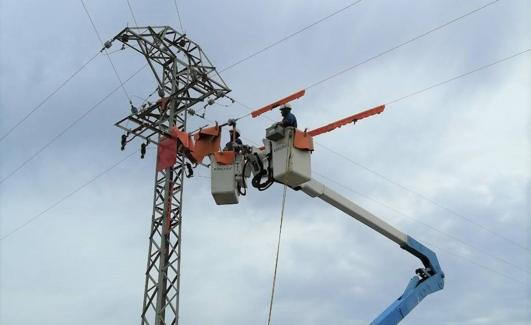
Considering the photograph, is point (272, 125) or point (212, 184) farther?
point (212, 184)

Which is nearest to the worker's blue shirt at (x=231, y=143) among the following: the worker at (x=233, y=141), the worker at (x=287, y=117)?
the worker at (x=233, y=141)

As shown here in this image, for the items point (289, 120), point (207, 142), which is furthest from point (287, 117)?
point (207, 142)

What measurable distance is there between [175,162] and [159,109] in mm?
1878

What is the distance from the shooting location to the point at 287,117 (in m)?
9.48

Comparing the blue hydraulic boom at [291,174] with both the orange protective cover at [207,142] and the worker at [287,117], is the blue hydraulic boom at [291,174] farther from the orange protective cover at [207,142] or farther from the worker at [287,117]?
the orange protective cover at [207,142]

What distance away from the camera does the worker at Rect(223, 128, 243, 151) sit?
34.4 ft

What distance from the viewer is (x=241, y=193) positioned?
33.7 ft

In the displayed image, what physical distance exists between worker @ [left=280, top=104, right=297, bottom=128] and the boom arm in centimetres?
167

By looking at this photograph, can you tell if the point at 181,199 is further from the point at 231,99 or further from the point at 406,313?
the point at 406,313

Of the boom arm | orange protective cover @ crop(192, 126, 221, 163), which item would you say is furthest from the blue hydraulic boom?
orange protective cover @ crop(192, 126, 221, 163)

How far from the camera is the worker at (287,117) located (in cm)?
941

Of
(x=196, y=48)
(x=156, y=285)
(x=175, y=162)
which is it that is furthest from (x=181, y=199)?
(x=196, y=48)

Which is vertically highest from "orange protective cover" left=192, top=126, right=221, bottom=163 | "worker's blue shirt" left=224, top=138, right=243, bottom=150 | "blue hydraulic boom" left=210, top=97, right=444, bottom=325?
"orange protective cover" left=192, top=126, right=221, bottom=163

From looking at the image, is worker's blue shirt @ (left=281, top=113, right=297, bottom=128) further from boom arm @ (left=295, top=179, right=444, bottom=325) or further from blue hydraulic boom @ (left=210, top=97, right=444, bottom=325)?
boom arm @ (left=295, top=179, right=444, bottom=325)
